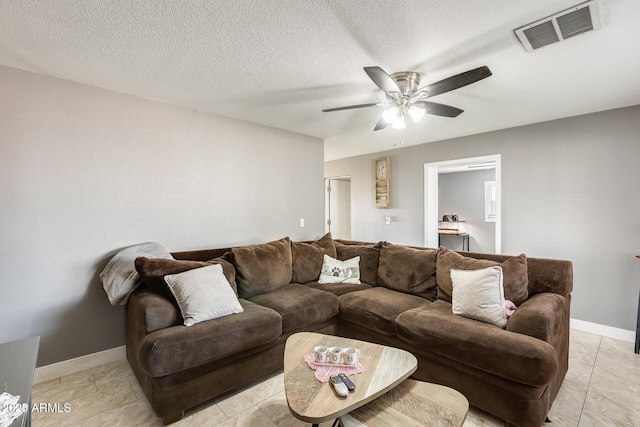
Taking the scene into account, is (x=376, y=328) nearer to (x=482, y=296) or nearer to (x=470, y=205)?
(x=482, y=296)

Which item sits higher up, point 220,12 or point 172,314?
point 220,12

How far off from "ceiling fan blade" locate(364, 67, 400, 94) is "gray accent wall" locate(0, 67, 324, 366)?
6.62ft

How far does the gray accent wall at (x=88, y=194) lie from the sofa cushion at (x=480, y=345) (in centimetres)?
221

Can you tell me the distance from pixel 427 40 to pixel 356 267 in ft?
7.49

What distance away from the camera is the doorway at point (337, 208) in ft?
20.7

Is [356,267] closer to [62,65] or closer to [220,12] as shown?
[220,12]

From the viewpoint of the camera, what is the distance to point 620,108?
10.1 feet

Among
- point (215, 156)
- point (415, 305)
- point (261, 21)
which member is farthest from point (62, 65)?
point (415, 305)

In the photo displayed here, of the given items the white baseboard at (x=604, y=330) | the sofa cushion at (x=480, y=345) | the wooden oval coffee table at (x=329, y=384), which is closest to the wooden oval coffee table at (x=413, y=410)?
the wooden oval coffee table at (x=329, y=384)

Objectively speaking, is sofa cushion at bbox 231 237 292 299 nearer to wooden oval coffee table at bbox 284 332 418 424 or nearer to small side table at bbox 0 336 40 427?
wooden oval coffee table at bbox 284 332 418 424

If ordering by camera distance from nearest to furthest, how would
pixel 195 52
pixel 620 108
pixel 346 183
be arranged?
1. pixel 195 52
2. pixel 620 108
3. pixel 346 183

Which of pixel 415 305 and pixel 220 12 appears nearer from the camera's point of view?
pixel 220 12

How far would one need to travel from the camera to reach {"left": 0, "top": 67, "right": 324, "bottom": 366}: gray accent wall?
7.29ft

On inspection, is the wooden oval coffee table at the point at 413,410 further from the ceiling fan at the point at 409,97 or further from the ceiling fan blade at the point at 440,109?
the ceiling fan blade at the point at 440,109
